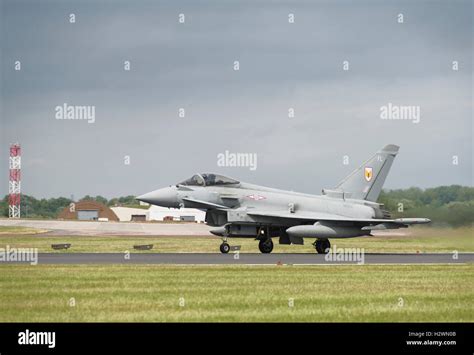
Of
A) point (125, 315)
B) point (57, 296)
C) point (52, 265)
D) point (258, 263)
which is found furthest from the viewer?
point (258, 263)

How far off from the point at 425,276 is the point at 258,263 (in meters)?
6.82

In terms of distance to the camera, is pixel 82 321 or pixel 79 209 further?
pixel 79 209

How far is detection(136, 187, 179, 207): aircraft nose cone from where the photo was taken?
35.2 m

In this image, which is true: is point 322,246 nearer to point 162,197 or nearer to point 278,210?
point 278,210

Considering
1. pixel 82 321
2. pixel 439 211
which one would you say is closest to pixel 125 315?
pixel 82 321

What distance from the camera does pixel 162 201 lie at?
3525 cm

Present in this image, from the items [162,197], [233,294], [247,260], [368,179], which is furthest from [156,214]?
[233,294]

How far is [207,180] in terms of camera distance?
36094 millimetres

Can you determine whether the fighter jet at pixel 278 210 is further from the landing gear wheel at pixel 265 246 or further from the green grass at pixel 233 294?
the green grass at pixel 233 294

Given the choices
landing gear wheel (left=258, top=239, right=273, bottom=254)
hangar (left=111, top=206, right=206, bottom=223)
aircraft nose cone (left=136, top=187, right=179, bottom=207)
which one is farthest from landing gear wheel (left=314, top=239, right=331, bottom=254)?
hangar (left=111, top=206, right=206, bottom=223)

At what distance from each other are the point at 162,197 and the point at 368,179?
32.9ft

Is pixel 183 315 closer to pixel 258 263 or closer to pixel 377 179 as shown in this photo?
pixel 258 263

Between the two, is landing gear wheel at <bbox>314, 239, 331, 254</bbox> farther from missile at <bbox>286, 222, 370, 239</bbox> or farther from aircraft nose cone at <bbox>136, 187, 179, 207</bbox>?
aircraft nose cone at <bbox>136, 187, 179, 207</bbox>
